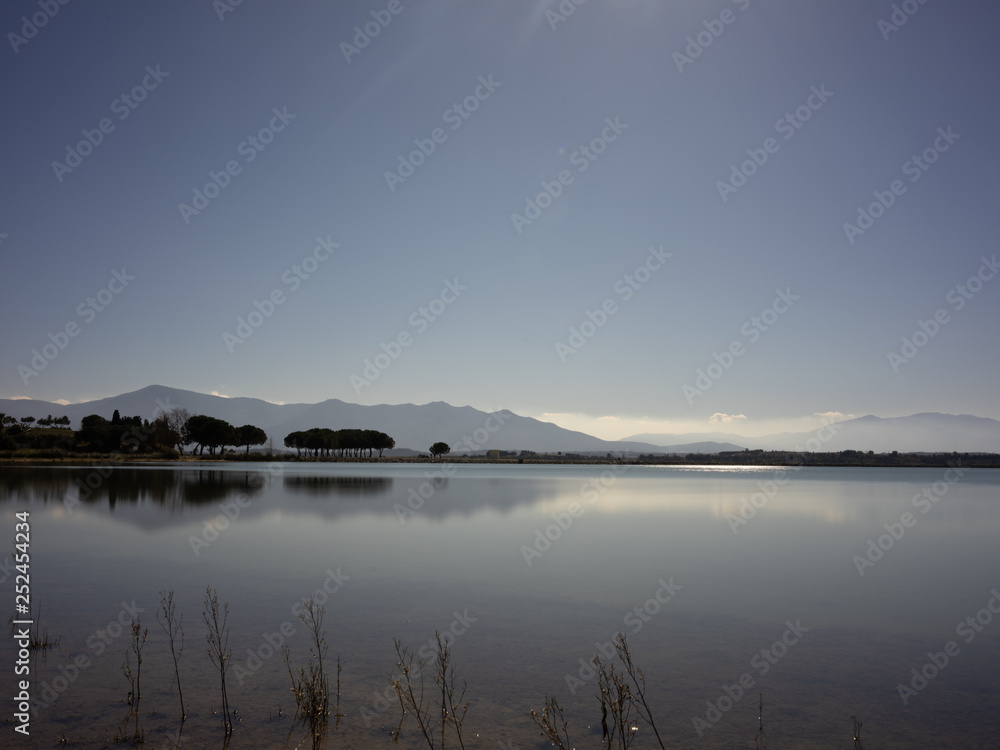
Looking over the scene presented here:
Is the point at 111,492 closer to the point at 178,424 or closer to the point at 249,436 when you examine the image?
the point at 249,436

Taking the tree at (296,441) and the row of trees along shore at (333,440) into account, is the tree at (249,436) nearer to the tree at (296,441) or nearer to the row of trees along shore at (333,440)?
the row of trees along shore at (333,440)

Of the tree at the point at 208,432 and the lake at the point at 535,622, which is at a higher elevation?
the tree at the point at 208,432

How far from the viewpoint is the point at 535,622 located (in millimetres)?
12383

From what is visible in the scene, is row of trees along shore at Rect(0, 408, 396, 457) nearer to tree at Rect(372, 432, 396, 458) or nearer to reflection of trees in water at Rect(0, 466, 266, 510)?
tree at Rect(372, 432, 396, 458)

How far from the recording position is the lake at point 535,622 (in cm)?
788

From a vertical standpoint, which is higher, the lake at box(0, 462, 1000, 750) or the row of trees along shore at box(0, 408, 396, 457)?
the row of trees along shore at box(0, 408, 396, 457)

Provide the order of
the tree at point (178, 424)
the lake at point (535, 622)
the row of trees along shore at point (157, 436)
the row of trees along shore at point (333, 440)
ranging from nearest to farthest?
the lake at point (535, 622), the row of trees along shore at point (157, 436), the tree at point (178, 424), the row of trees along shore at point (333, 440)

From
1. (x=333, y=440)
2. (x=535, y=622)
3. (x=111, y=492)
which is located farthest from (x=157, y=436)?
(x=535, y=622)

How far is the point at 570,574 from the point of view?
57.0ft

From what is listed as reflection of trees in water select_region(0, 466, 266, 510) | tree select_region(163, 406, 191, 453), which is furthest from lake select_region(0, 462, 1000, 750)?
tree select_region(163, 406, 191, 453)

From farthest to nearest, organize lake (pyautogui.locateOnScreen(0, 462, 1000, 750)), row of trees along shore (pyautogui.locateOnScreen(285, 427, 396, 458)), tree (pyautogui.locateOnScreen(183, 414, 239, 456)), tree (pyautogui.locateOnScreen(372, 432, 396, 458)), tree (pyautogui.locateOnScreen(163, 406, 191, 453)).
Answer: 1. tree (pyautogui.locateOnScreen(372, 432, 396, 458))
2. row of trees along shore (pyautogui.locateOnScreen(285, 427, 396, 458))
3. tree (pyautogui.locateOnScreen(163, 406, 191, 453))
4. tree (pyautogui.locateOnScreen(183, 414, 239, 456))
5. lake (pyautogui.locateOnScreen(0, 462, 1000, 750))

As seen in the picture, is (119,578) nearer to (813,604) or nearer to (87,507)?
(813,604)

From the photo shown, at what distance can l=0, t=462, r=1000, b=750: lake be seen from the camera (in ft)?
25.8

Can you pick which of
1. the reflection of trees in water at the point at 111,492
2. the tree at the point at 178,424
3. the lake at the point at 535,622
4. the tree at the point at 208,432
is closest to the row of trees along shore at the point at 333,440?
the tree at the point at 178,424
